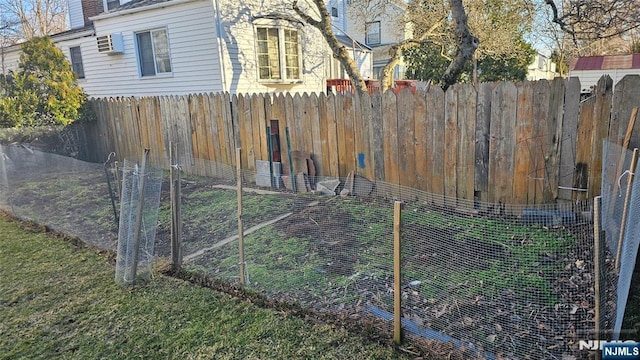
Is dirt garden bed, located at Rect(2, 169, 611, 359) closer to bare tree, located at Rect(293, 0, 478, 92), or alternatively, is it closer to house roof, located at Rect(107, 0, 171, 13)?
bare tree, located at Rect(293, 0, 478, 92)

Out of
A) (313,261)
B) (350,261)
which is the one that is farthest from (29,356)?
(350,261)

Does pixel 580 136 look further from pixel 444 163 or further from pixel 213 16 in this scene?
pixel 213 16

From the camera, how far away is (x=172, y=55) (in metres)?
12.1

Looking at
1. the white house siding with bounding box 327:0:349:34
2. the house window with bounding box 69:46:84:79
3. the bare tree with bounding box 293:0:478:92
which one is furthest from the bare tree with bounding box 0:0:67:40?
the bare tree with bounding box 293:0:478:92

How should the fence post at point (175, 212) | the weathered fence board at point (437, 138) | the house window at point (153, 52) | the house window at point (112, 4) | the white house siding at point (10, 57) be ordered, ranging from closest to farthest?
the fence post at point (175, 212) → the weathered fence board at point (437, 138) → the house window at point (153, 52) → the house window at point (112, 4) → the white house siding at point (10, 57)

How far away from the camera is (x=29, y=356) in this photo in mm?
2986

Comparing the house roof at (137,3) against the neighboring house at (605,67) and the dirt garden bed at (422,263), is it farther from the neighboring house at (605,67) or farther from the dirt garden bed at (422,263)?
the neighboring house at (605,67)

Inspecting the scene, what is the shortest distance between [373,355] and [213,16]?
10.7 metres

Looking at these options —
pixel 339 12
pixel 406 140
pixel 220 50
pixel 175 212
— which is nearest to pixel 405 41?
pixel 220 50

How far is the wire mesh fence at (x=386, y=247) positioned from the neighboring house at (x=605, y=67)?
17.4 m

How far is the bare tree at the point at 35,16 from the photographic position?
24.7 m

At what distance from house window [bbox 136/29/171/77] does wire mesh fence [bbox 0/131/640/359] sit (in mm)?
6317

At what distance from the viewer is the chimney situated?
54.8 ft

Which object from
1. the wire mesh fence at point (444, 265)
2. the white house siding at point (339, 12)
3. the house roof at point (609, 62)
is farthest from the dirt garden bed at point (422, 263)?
the house roof at point (609, 62)
